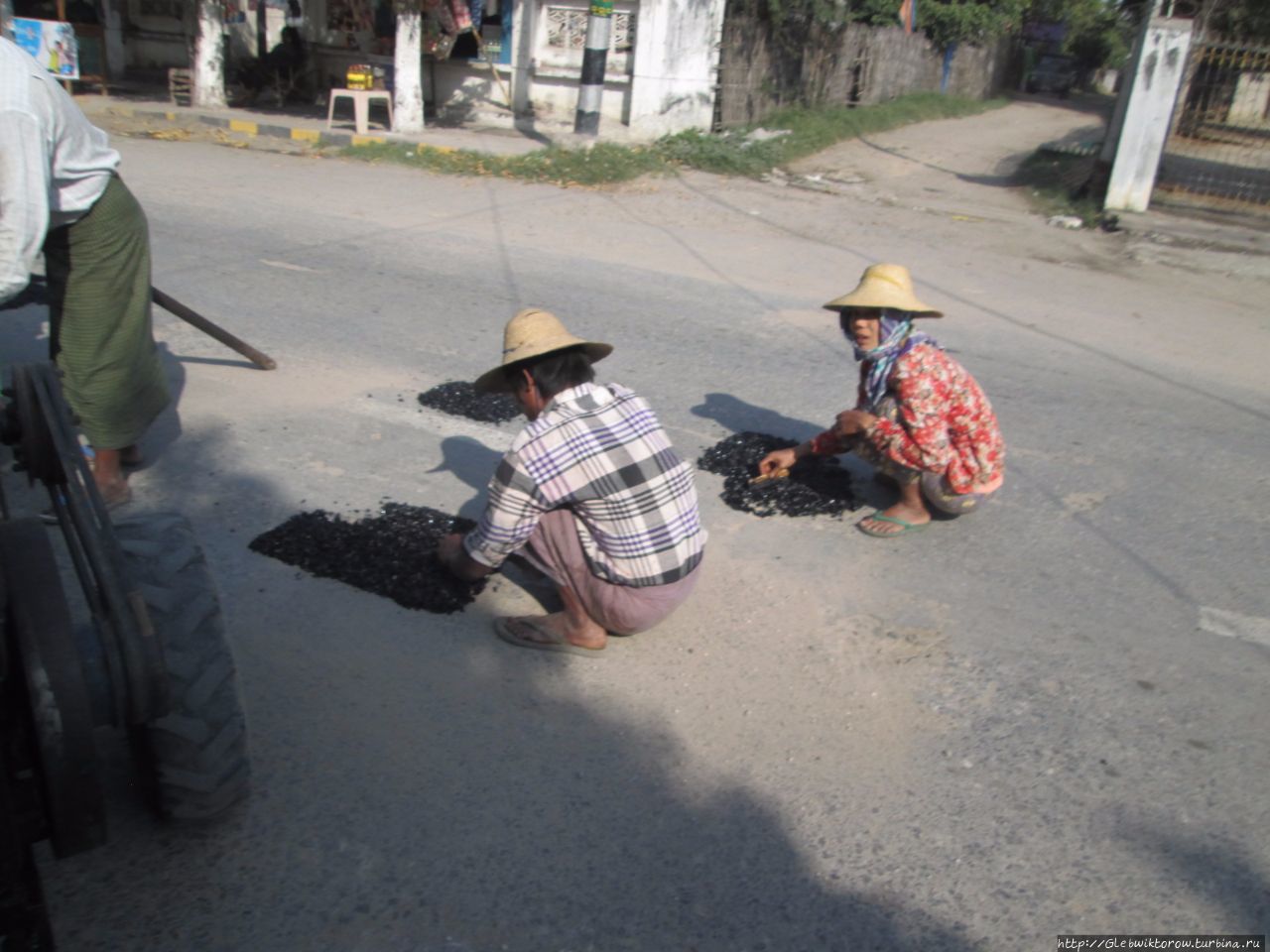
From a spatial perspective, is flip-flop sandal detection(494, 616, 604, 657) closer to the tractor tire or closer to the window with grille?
the tractor tire

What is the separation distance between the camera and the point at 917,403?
13.8 feet

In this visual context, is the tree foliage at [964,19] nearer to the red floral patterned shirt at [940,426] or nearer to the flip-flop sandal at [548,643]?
the red floral patterned shirt at [940,426]

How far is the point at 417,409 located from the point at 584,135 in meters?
10.7

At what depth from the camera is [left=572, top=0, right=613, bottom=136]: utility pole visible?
14406 millimetres

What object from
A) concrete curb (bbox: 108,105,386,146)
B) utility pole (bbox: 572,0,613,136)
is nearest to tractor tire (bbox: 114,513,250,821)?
concrete curb (bbox: 108,105,386,146)

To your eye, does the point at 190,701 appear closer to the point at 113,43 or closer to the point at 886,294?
the point at 886,294

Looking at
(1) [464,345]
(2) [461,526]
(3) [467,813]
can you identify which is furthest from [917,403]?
(1) [464,345]

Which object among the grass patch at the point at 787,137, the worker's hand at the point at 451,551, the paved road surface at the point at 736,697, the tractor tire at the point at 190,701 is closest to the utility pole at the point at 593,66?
the grass patch at the point at 787,137

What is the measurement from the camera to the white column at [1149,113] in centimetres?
1195

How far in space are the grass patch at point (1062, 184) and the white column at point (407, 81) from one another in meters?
8.52

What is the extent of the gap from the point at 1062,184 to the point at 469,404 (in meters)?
11.0

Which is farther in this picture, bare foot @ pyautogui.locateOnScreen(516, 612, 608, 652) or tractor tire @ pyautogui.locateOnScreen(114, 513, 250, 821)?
bare foot @ pyautogui.locateOnScreen(516, 612, 608, 652)

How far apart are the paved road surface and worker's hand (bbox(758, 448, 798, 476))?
0.25 m

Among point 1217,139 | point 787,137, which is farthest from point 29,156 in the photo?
point 787,137
